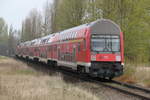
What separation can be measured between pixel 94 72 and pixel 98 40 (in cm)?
183

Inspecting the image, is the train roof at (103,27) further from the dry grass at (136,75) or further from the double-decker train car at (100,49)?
the dry grass at (136,75)

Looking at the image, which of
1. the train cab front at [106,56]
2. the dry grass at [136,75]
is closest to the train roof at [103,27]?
the train cab front at [106,56]

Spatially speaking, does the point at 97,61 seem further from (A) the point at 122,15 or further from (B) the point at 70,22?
(B) the point at 70,22

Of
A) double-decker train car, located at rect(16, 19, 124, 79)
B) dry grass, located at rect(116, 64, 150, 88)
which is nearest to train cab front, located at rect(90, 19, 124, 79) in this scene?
double-decker train car, located at rect(16, 19, 124, 79)

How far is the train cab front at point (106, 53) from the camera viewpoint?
15.7 meters

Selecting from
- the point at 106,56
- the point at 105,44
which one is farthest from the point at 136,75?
the point at 105,44

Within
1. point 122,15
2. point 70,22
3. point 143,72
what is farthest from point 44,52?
point 143,72

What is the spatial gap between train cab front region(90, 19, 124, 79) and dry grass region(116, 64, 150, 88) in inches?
42.6

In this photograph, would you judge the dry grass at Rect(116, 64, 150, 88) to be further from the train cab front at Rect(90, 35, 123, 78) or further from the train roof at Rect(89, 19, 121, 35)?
the train roof at Rect(89, 19, 121, 35)

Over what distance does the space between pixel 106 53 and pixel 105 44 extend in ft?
1.69

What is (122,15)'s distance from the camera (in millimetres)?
21328

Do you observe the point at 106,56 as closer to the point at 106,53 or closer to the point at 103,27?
the point at 106,53

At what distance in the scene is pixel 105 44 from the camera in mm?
16078

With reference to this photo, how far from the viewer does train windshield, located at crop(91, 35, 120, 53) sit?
15.9 m
